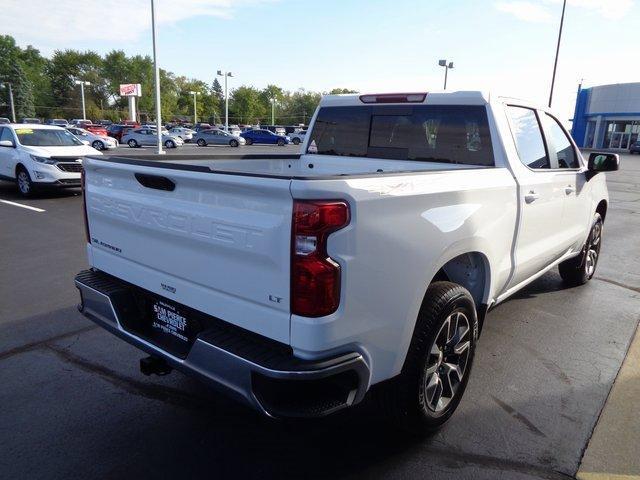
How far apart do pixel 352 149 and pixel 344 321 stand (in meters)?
2.43

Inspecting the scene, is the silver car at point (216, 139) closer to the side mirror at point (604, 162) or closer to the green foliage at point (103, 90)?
the side mirror at point (604, 162)

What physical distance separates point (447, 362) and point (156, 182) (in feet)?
6.45

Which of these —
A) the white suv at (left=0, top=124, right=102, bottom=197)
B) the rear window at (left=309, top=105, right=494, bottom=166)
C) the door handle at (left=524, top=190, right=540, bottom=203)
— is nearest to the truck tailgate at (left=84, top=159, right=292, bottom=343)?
the rear window at (left=309, top=105, right=494, bottom=166)

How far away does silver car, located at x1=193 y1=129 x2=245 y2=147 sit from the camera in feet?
143

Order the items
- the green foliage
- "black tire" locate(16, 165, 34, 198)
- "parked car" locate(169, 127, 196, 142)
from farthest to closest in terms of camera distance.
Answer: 1. the green foliage
2. "parked car" locate(169, 127, 196, 142)
3. "black tire" locate(16, 165, 34, 198)

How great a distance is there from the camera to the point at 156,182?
8.41ft

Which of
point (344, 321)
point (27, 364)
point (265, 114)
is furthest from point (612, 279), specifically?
point (265, 114)

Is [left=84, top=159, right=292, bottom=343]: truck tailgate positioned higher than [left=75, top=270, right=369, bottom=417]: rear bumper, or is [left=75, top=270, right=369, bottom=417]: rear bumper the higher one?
[left=84, top=159, right=292, bottom=343]: truck tailgate

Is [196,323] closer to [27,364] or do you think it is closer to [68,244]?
[27,364]

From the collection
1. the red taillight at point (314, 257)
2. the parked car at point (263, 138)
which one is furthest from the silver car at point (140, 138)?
the red taillight at point (314, 257)

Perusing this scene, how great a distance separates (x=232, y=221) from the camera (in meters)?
2.21

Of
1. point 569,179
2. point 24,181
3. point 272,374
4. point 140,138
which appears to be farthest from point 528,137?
point 140,138

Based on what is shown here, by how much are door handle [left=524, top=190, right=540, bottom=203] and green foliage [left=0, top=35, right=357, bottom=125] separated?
112 meters

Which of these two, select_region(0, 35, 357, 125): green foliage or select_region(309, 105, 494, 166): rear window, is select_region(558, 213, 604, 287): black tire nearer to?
select_region(309, 105, 494, 166): rear window
